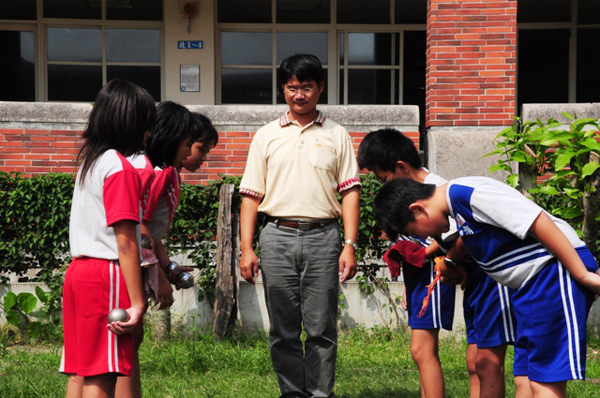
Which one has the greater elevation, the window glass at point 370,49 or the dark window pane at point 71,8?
the dark window pane at point 71,8

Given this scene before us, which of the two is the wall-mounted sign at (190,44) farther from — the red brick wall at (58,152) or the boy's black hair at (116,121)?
the boy's black hair at (116,121)

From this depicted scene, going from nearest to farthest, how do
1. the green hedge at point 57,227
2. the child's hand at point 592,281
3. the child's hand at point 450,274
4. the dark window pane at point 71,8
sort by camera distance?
the child's hand at point 592,281, the child's hand at point 450,274, the green hedge at point 57,227, the dark window pane at point 71,8

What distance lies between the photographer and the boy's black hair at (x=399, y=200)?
9.89 feet

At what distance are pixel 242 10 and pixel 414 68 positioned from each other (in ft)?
10.1

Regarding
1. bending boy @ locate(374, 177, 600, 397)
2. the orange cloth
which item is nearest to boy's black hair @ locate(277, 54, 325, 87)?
the orange cloth

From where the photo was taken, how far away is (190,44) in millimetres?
10633

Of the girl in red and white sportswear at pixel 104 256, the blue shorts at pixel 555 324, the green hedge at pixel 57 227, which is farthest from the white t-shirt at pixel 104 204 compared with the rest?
the green hedge at pixel 57 227

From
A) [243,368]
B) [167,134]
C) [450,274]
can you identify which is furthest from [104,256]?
[243,368]

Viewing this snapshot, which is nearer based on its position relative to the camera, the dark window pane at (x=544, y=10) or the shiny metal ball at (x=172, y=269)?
the shiny metal ball at (x=172, y=269)

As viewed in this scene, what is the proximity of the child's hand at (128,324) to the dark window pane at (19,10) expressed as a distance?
9.94 metres

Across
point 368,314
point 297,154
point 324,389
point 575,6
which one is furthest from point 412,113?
point 575,6

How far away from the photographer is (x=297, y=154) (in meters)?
4.12

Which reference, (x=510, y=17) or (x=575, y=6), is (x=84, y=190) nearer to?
(x=510, y=17)

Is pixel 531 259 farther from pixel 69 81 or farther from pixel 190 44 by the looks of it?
A: pixel 69 81
